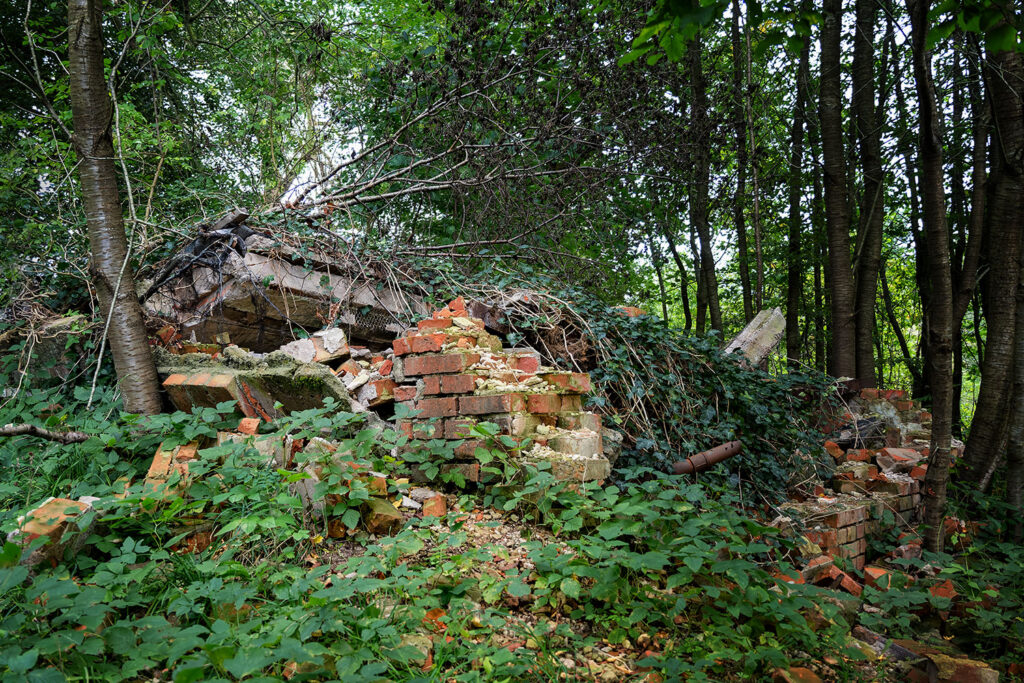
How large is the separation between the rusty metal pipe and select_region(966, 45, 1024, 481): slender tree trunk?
2637 millimetres

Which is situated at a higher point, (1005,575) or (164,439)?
(164,439)

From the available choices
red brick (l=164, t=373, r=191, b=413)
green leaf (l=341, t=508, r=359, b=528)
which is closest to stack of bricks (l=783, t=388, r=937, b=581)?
green leaf (l=341, t=508, r=359, b=528)

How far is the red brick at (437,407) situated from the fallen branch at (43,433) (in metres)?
2.00

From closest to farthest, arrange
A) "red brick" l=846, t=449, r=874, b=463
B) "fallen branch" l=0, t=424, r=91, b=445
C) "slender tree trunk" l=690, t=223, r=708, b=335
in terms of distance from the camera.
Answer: "fallen branch" l=0, t=424, r=91, b=445, "red brick" l=846, t=449, r=874, b=463, "slender tree trunk" l=690, t=223, r=708, b=335

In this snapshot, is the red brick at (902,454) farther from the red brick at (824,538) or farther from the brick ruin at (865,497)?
the red brick at (824,538)

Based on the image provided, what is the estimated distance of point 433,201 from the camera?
8.08 meters

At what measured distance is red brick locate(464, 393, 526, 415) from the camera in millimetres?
3578

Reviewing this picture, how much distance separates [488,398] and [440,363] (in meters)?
0.43

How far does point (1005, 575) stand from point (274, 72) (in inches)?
364

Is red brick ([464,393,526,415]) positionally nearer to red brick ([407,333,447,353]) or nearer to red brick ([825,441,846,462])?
red brick ([407,333,447,353])

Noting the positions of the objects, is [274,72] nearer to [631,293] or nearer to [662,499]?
[631,293]

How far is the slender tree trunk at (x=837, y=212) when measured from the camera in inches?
269

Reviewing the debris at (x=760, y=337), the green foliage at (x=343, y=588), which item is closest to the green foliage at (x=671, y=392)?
the debris at (x=760, y=337)

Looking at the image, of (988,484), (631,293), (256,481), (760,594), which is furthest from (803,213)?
(256,481)
